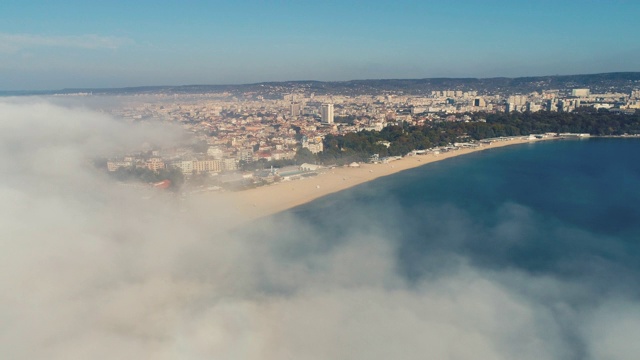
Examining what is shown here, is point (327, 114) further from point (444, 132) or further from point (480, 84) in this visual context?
point (480, 84)

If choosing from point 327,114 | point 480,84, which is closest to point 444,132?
point 327,114

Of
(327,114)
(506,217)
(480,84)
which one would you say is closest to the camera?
(506,217)

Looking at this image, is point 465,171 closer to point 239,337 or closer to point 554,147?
point 554,147

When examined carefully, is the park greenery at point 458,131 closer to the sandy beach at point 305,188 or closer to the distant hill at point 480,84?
the sandy beach at point 305,188

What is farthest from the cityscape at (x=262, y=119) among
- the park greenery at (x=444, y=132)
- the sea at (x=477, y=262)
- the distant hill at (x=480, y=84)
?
the sea at (x=477, y=262)

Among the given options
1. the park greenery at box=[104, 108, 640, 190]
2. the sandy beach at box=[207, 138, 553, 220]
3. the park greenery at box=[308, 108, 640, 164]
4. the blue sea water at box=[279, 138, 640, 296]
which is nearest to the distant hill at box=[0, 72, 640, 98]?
the park greenery at box=[104, 108, 640, 190]

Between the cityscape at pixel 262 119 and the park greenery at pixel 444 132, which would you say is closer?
the cityscape at pixel 262 119
